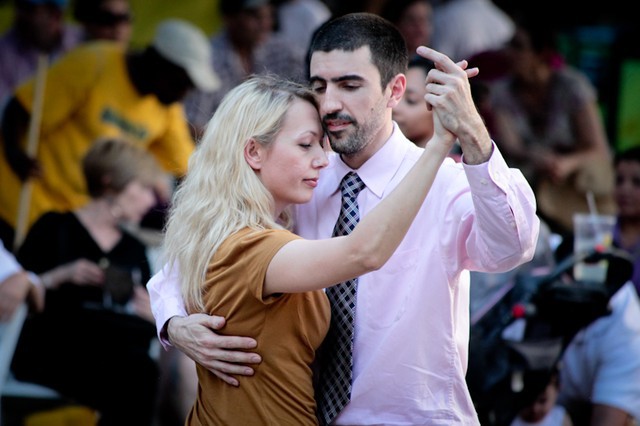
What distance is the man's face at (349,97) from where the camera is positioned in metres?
3.27

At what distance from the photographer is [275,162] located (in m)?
3.18

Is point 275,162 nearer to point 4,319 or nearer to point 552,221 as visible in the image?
point 4,319

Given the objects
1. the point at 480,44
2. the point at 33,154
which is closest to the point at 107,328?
the point at 33,154

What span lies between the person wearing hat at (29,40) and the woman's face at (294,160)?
3864 millimetres

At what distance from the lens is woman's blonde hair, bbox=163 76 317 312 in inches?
123

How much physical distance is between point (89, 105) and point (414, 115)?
2.52m

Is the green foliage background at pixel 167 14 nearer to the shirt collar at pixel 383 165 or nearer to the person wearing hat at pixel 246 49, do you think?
the person wearing hat at pixel 246 49

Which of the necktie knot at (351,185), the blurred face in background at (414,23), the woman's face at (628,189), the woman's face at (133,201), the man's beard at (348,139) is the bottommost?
the woman's face at (133,201)

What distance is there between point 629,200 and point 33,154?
11.2ft

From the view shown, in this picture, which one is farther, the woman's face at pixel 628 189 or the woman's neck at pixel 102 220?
the woman's face at pixel 628 189

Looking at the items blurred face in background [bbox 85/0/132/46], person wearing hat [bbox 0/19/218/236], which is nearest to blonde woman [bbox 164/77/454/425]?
person wearing hat [bbox 0/19/218/236]

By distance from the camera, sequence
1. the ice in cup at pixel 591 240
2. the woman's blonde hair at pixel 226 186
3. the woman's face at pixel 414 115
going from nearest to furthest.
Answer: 1. the woman's blonde hair at pixel 226 186
2. the woman's face at pixel 414 115
3. the ice in cup at pixel 591 240

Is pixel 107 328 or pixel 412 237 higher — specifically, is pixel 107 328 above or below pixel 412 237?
below

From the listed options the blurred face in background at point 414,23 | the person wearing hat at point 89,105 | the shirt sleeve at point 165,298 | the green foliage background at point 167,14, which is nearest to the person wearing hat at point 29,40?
the person wearing hat at point 89,105
